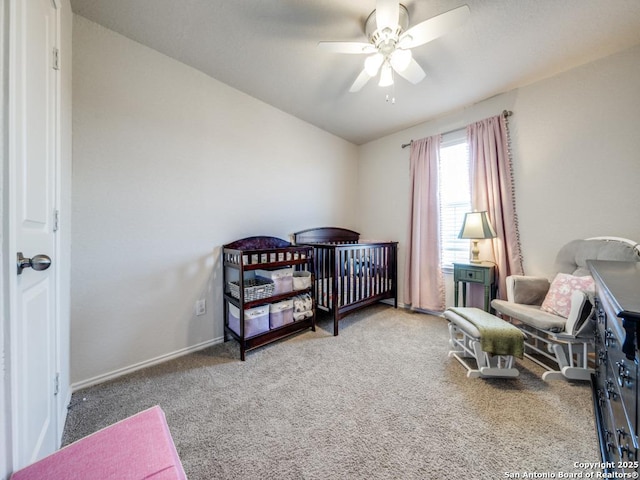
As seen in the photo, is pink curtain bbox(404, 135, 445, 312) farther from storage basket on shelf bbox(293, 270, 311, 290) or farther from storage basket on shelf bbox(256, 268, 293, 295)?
storage basket on shelf bbox(256, 268, 293, 295)

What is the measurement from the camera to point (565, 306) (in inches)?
66.5

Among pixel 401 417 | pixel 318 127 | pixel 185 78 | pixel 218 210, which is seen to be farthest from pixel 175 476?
pixel 318 127

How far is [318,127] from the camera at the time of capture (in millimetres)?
3018

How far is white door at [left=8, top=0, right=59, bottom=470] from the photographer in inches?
24.4

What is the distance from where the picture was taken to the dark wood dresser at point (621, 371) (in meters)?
0.57

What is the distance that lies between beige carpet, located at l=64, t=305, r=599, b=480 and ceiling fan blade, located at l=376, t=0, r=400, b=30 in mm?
2190

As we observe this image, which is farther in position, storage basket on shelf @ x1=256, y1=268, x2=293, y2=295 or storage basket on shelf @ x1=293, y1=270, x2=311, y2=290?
storage basket on shelf @ x1=293, y1=270, x2=311, y2=290

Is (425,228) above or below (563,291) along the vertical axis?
above

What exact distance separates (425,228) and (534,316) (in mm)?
1349

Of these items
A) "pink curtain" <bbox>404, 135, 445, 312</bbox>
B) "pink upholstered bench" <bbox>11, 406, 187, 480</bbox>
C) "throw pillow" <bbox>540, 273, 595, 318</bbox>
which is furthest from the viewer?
"pink curtain" <bbox>404, 135, 445, 312</bbox>

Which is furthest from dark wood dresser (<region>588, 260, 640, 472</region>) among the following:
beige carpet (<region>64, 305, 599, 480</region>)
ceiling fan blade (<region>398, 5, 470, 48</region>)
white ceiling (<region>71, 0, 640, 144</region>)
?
white ceiling (<region>71, 0, 640, 144</region>)

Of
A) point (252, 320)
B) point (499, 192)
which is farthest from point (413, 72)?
point (252, 320)

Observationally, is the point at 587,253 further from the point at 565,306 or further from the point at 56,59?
the point at 56,59

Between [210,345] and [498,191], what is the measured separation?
3.11m
